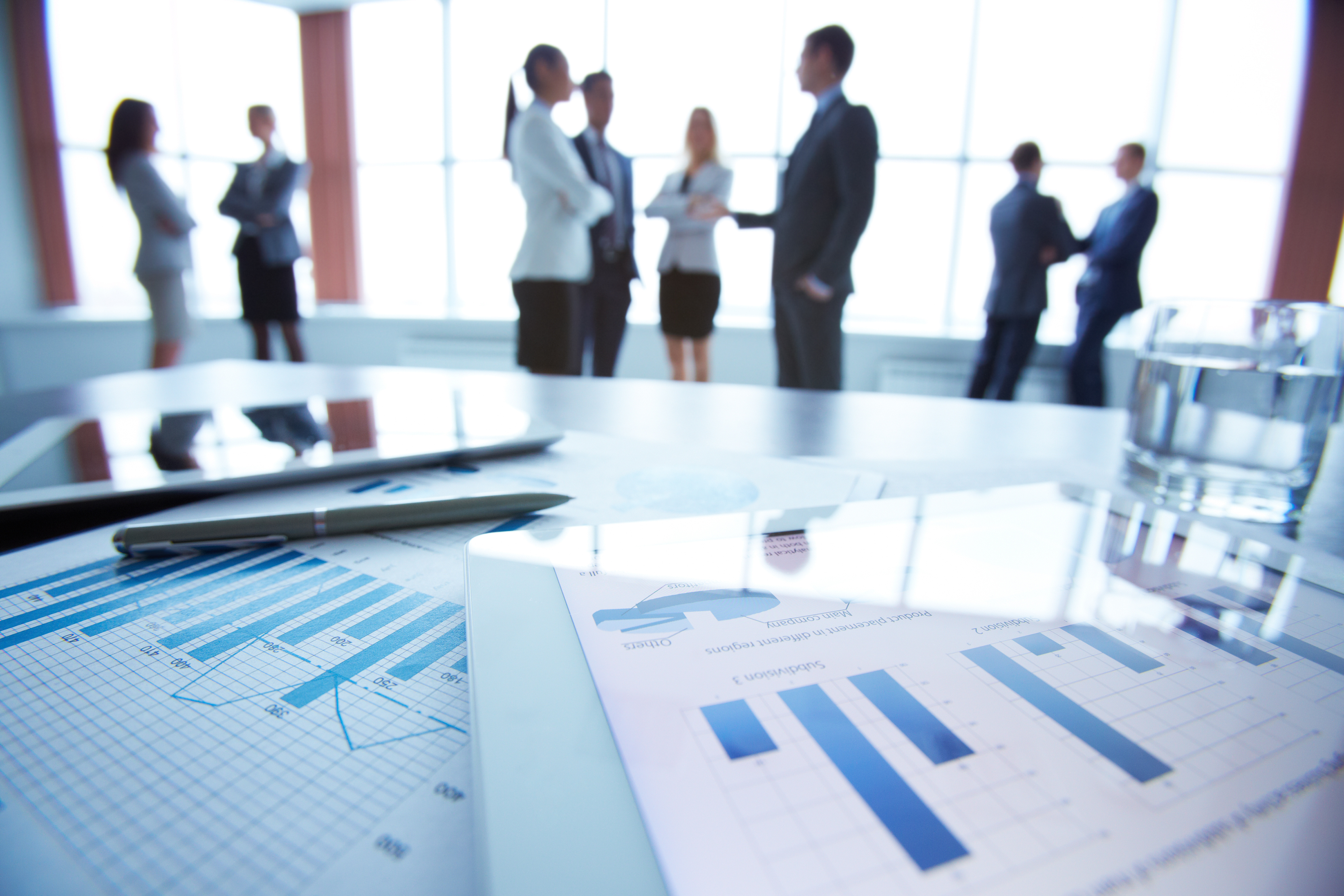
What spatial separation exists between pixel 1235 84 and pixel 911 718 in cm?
447

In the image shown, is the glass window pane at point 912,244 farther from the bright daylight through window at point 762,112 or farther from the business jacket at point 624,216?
the business jacket at point 624,216

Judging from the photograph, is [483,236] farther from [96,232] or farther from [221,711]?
[221,711]

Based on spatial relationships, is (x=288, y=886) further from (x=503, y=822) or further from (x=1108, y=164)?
(x=1108, y=164)

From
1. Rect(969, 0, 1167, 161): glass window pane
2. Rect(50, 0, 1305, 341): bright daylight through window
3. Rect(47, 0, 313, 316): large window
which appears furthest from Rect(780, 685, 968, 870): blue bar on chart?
Rect(969, 0, 1167, 161): glass window pane

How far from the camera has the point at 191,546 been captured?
0.32 metres

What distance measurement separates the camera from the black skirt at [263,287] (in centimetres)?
295

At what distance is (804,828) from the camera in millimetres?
144

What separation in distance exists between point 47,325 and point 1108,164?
17.9 feet

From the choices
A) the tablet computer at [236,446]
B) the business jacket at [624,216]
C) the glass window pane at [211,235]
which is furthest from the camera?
the glass window pane at [211,235]

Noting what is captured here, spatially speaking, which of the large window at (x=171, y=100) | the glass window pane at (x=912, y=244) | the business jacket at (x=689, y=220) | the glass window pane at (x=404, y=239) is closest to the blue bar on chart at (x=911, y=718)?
the business jacket at (x=689, y=220)

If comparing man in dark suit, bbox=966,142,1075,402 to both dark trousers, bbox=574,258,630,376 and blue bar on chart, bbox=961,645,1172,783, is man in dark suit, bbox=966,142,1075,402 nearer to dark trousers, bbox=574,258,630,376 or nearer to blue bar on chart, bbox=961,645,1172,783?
dark trousers, bbox=574,258,630,376

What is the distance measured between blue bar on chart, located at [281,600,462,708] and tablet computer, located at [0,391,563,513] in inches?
8.2

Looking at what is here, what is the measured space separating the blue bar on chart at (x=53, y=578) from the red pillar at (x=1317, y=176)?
437 centimetres

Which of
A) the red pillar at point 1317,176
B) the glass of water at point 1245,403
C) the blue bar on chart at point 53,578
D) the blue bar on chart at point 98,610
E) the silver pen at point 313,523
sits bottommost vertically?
the blue bar on chart at point 98,610
